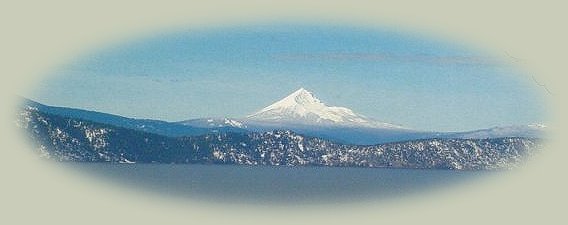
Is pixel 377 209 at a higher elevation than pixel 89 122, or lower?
lower

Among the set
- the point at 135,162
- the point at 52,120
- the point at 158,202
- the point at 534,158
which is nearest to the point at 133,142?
the point at 135,162

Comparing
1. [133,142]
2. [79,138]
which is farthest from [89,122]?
[133,142]

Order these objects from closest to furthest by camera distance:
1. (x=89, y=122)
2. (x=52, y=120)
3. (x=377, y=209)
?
(x=377, y=209), (x=52, y=120), (x=89, y=122)

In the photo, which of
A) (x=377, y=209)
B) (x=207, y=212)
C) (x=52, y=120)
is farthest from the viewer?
(x=52, y=120)

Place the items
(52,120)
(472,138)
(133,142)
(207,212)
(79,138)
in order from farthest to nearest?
(133,142), (472,138), (79,138), (52,120), (207,212)

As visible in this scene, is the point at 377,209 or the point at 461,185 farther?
the point at 461,185

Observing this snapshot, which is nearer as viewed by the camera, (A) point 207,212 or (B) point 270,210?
Answer: (A) point 207,212

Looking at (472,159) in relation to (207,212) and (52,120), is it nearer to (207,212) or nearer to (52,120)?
(52,120)

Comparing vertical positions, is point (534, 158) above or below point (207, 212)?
above

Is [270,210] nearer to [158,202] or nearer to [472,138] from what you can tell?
[158,202]
